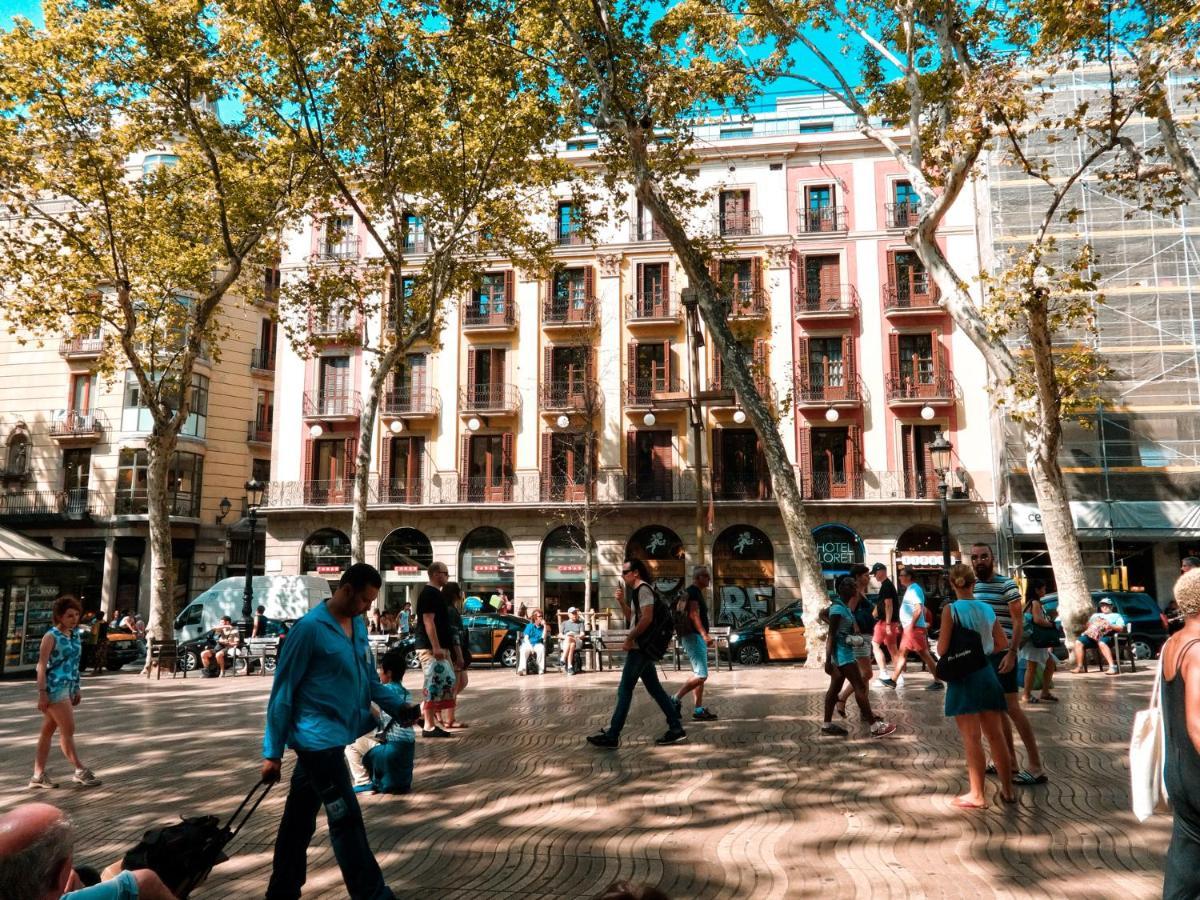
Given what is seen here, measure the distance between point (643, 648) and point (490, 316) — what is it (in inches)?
A: 1032

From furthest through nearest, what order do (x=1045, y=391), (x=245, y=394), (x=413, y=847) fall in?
1. (x=245, y=394)
2. (x=1045, y=391)
3. (x=413, y=847)

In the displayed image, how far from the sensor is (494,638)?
21.3 metres

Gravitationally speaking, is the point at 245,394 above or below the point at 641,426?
above

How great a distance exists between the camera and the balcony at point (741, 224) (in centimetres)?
3219

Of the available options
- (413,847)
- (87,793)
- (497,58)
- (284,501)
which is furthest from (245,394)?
(413,847)

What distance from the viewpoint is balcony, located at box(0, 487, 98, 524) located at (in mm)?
34094

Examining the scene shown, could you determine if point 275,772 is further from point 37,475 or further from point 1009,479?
point 37,475

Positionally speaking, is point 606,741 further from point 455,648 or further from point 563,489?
point 563,489

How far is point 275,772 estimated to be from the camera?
405 centimetres

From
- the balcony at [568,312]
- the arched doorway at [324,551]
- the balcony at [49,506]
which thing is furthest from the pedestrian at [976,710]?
the balcony at [49,506]

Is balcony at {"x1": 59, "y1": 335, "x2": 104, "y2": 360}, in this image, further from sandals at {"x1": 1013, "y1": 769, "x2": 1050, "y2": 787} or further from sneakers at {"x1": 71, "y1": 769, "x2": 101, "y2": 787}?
sandals at {"x1": 1013, "y1": 769, "x2": 1050, "y2": 787}

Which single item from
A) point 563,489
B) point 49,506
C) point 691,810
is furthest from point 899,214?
point 49,506

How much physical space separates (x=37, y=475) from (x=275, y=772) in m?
37.7

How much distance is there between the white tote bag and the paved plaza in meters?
1.30
